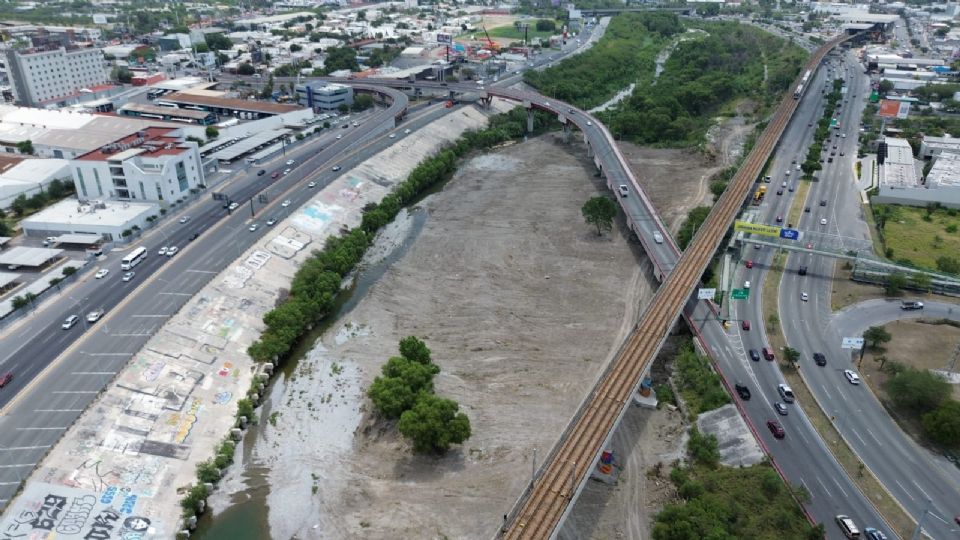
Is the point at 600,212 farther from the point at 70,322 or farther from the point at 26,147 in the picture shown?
the point at 26,147

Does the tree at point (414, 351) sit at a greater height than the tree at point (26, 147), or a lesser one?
lesser

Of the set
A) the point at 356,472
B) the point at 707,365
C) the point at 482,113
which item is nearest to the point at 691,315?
the point at 707,365

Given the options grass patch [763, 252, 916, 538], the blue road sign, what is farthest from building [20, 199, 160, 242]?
the blue road sign

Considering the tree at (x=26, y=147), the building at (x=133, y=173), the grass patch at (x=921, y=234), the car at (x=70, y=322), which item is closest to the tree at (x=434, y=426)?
the car at (x=70, y=322)

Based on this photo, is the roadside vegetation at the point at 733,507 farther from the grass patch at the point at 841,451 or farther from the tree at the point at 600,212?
the tree at the point at 600,212

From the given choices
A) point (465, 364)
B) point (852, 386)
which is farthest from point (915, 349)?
point (465, 364)
